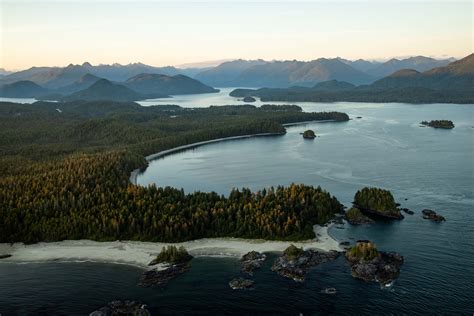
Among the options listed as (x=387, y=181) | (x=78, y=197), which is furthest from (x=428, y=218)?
(x=78, y=197)

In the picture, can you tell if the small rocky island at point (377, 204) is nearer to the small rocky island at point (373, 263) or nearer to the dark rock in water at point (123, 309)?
the small rocky island at point (373, 263)

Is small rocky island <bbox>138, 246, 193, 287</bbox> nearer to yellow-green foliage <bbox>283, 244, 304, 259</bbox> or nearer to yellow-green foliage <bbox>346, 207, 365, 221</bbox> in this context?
yellow-green foliage <bbox>283, 244, 304, 259</bbox>

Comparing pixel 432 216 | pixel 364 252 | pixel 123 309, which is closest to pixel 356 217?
pixel 432 216

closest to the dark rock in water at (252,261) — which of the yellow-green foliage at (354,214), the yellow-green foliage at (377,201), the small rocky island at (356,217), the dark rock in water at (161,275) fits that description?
the dark rock in water at (161,275)

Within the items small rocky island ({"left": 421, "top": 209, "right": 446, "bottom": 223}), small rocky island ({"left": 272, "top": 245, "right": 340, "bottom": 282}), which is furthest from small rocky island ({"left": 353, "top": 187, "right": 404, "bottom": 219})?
small rocky island ({"left": 272, "top": 245, "right": 340, "bottom": 282})

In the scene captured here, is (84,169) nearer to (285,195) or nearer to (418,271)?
(285,195)
